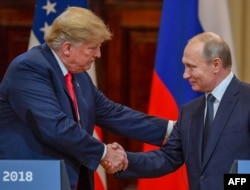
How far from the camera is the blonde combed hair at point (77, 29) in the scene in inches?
111

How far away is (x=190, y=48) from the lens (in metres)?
2.82

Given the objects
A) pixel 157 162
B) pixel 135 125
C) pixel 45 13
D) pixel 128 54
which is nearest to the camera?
pixel 157 162

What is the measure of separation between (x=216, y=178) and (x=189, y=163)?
0.47 feet

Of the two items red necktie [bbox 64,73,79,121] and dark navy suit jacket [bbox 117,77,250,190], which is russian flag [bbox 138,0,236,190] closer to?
dark navy suit jacket [bbox 117,77,250,190]

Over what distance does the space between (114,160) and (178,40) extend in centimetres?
90

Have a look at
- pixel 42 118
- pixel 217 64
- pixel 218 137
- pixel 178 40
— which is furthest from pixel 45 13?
pixel 218 137

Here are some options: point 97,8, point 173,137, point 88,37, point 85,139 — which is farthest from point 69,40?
point 97,8

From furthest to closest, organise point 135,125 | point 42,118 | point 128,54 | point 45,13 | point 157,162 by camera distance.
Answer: point 128,54 < point 45,13 < point 135,125 < point 157,162 < point 42,118

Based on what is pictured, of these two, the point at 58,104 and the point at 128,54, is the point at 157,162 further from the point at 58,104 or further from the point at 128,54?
the point at 128,54

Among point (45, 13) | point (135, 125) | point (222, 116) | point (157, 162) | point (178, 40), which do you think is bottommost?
point (157, 162)

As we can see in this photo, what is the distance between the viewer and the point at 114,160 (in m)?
2.94

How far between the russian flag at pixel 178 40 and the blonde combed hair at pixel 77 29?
79 centimetres

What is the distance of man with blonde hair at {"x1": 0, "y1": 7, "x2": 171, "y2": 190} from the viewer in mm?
2773

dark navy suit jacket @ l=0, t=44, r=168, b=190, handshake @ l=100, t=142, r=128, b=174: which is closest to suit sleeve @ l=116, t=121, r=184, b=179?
handshake @ l=100, t=142, r=128, b=174
